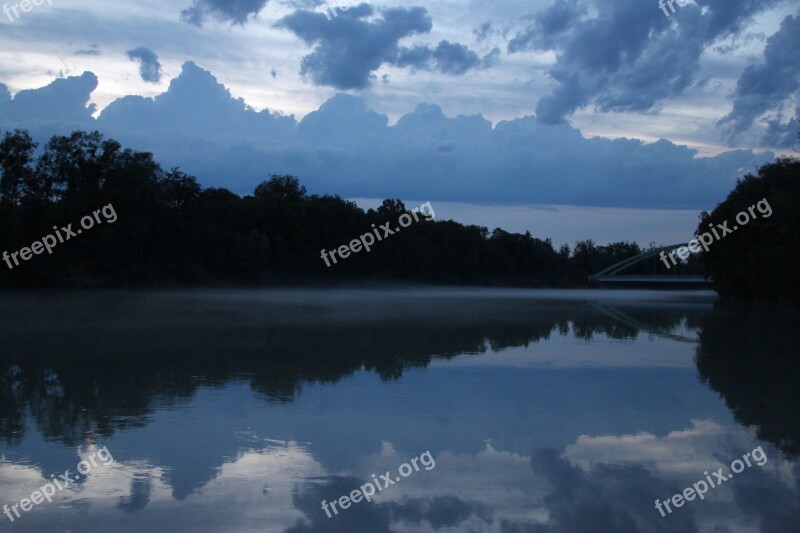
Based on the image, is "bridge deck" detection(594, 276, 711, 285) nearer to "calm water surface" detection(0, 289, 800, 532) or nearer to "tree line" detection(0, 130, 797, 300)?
"tree line" detection(0, 130, 797, 300)

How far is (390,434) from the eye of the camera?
32.0 feet

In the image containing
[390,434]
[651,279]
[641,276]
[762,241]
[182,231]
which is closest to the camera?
[390,434]

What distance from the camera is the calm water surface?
22.4ft

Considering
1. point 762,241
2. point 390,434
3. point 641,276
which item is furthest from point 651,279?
point 390,434

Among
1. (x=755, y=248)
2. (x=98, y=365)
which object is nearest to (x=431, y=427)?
(x=98, y=365)

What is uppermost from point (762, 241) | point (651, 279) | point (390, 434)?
point (762, 241)

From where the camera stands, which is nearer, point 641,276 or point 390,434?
point 390,434

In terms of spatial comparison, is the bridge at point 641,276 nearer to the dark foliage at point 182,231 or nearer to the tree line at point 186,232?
the tree line at point 186,232

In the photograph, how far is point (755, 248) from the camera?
50.3 meters

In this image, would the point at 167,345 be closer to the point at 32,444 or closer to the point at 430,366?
the point at 430,366

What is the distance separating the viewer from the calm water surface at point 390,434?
22.4ft

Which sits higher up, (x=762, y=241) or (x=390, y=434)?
(x=762, y=241)

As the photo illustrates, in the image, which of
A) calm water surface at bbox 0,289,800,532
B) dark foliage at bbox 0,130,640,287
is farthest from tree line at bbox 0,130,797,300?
calm water surface at bbox 0,289,800,532

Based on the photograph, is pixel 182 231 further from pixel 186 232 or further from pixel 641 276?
pixel 641 276
